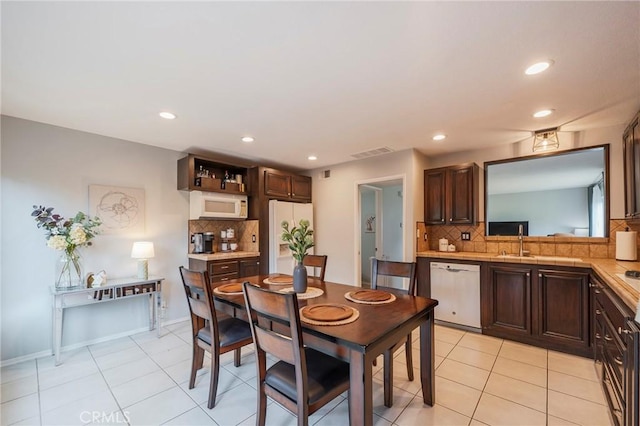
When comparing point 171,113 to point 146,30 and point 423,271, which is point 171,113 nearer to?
point 146,30

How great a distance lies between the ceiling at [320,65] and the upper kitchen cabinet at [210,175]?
2.46 ft

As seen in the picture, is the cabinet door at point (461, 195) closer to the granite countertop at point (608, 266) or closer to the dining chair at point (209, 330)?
the granite countertop at point (608, 266)

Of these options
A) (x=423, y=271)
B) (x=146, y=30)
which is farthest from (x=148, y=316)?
(x=423, y=271)

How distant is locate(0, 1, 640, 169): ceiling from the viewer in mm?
1400

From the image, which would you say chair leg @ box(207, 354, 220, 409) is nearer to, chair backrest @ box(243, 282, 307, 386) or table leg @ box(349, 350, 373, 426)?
chair backrest @ box(243, 282, 307, 386)

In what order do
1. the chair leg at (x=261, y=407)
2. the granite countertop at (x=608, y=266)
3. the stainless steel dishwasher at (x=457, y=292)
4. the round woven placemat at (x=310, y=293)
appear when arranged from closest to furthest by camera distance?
1. the granite countertop at (x=608, y=266)
2. the chair leg at (x=261, y=407)
3. the round woven placemat at (x=310, y=293)
4. the stainless steel dishwasher at (x=457, y=292)

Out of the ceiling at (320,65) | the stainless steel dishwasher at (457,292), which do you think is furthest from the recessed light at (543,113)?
the stainless steel dishwasher at (457,292)

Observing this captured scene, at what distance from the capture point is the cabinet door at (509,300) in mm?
3029

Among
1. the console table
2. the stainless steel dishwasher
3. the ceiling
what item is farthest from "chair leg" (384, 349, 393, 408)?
the console table

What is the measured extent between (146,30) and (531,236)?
14.3 feet

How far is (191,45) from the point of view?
1628 mm

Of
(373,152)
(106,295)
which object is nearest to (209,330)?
(106,295)

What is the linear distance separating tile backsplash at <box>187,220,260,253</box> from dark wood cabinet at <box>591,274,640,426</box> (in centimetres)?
383

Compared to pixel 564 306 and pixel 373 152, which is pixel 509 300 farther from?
pixel 373 152
